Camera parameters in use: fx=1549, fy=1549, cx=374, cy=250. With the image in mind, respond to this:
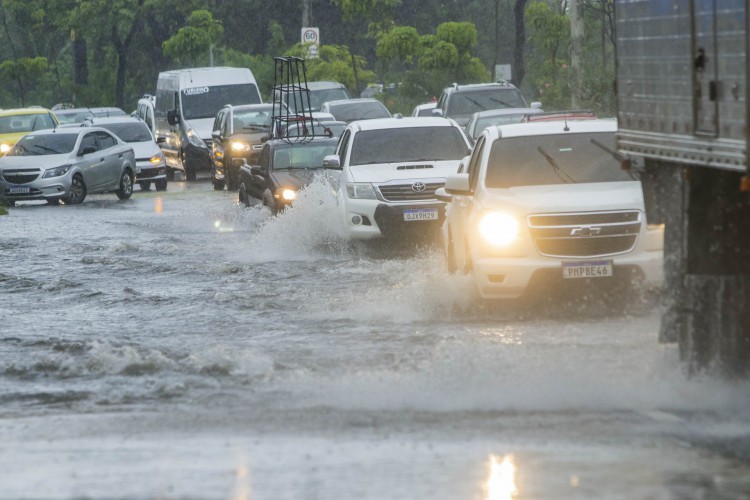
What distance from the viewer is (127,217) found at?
90.5ft

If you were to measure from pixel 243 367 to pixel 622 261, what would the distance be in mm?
3473

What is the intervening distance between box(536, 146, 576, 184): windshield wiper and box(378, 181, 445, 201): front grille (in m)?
4.75

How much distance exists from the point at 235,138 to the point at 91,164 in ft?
10.0

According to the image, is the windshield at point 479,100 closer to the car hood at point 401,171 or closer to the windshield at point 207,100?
the windshield at point 207,100

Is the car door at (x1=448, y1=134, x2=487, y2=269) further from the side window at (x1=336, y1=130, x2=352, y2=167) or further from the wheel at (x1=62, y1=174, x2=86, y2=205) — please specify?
the wheel at (x1=62, y1=174, x2=86, y2=205)

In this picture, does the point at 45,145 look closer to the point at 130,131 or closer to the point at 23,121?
the point at 130,131

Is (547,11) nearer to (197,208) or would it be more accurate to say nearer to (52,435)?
(197,208)

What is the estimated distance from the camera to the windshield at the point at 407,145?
19078 mm

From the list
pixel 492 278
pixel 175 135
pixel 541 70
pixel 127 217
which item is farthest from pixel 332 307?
pixel 541 70

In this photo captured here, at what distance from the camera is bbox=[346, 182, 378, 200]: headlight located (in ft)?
59.7

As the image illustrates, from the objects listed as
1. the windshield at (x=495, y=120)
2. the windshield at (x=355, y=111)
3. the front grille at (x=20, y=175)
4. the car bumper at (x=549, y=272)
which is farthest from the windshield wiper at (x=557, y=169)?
the windshield at (x=355, y=111)

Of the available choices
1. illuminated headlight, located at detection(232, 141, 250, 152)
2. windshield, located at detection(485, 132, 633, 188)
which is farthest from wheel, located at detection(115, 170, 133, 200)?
windshield, located at detection(485, 132, 633, 188)

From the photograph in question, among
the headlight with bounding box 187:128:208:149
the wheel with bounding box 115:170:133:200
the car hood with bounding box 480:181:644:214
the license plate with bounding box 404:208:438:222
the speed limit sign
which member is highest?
the speed limit sign

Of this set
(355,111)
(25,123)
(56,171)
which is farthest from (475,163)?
(25,123)
